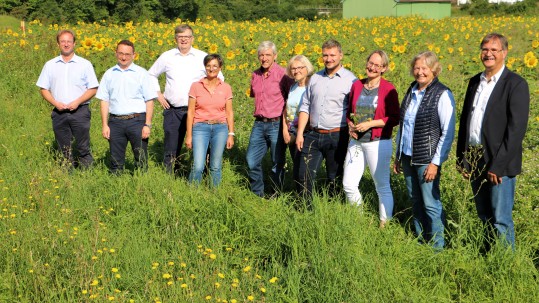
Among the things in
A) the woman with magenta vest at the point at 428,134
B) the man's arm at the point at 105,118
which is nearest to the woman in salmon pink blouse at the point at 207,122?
the man's arm at the point at 105,118

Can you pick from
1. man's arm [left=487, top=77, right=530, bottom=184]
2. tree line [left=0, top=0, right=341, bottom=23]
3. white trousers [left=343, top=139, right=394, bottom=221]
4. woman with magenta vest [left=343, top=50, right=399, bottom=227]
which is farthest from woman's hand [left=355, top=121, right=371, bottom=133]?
tree line [left=0, top=0, right=341, bottom=23]

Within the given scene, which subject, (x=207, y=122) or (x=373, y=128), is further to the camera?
(x=207, y=122)

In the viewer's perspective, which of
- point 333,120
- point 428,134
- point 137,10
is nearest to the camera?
point 428,134

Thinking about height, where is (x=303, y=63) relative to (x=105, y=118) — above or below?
above

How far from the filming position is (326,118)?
16.0 ft

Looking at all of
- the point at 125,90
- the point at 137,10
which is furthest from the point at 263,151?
the point at 137,10

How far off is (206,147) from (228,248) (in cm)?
177

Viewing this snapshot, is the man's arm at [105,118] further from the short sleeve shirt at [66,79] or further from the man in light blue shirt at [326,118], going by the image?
the man in light blue shirt at [326,118]

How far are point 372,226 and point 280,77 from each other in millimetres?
1823

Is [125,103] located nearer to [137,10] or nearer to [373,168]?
[373,168]

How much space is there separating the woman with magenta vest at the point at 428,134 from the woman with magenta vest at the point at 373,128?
0.72 ft

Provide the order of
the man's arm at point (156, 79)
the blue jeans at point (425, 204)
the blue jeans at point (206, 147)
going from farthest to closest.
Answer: the man's arm at point (156, 79) → the blue jeans at point (206, 147) → the blue jeans at point (425, 204)

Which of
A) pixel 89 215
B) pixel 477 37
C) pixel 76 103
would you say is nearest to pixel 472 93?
pixel 89 215

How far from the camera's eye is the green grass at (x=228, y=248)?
3.49 meters
